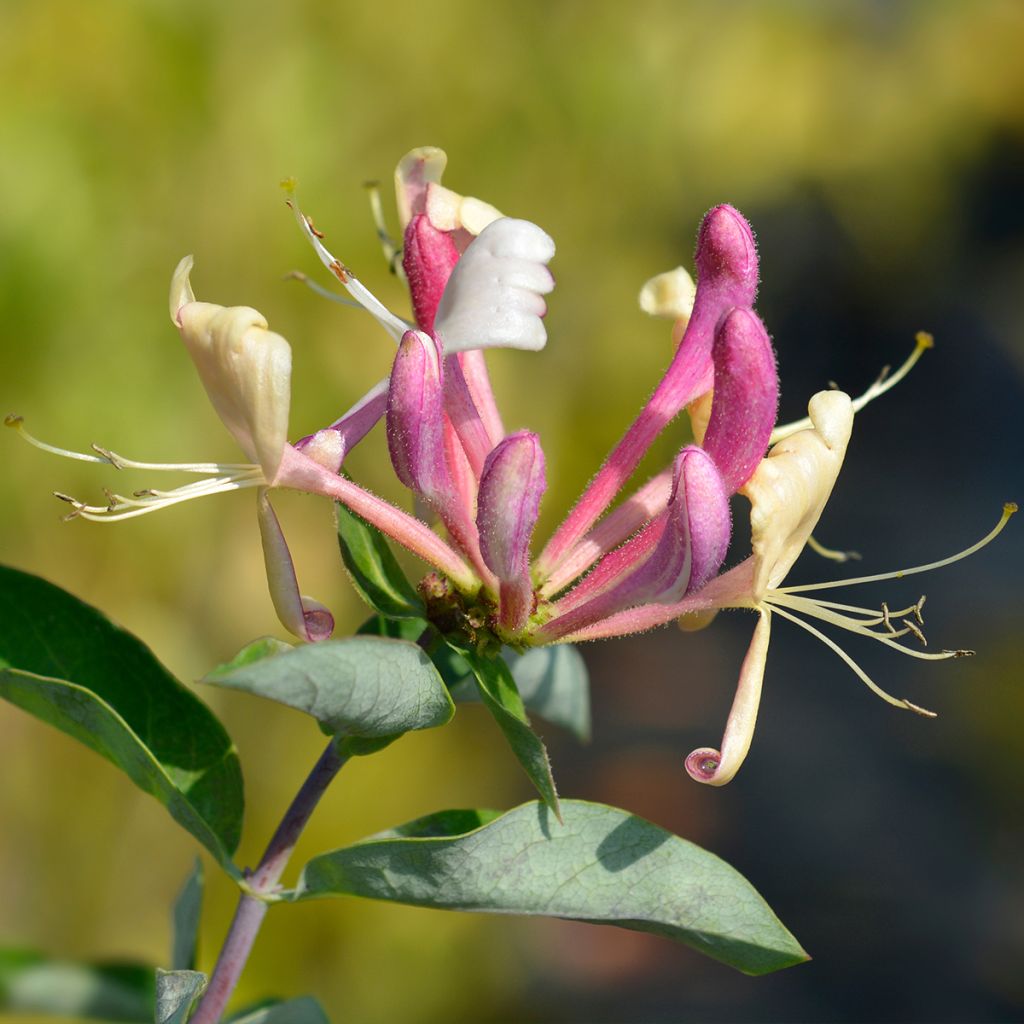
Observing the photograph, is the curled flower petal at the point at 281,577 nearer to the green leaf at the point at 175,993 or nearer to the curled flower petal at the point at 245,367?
the curled flower petal at the point at 245,367

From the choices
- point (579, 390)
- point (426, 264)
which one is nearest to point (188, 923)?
point (426, 264)

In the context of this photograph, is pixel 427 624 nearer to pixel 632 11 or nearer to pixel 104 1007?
pixel 104 1007

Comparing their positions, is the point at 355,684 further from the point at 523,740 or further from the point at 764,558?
the point at 764,558

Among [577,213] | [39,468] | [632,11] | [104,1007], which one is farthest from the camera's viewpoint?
[632,11]

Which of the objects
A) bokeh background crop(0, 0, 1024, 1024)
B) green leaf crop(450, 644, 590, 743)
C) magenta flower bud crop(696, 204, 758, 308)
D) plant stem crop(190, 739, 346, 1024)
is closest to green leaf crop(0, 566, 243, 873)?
plant stem crop(190, 739, 346, 1024)

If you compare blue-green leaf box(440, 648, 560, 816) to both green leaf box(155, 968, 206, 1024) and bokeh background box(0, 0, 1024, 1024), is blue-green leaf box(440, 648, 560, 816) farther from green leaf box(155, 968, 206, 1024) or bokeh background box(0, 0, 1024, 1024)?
bokeh background box(0, 0, 1024, 1024)

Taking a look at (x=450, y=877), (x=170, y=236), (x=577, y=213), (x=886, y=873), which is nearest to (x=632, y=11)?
(x=577, y=213)
